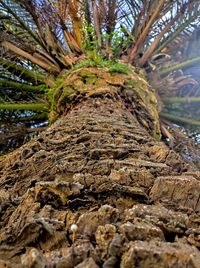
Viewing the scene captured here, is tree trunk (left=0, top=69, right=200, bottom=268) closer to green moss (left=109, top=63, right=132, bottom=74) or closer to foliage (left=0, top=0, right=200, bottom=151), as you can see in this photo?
green moss (left=109, top=63, right=132, bottom=74)

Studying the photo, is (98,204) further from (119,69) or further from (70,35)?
(70,35)

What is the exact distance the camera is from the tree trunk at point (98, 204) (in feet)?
3.42

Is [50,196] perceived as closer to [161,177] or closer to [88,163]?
[88,163]

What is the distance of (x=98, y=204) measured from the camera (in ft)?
4.57

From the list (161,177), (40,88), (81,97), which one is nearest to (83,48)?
(40,88)

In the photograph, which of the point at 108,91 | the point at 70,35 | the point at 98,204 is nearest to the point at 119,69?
the point at 108,91

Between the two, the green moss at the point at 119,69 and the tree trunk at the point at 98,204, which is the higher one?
the green moss at the point at 119,69

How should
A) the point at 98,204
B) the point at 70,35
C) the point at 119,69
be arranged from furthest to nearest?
the point at 70,35
the point at 119,69
the point at 98,204

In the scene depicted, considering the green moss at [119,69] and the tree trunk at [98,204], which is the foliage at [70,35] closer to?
the green moss at [119,69]

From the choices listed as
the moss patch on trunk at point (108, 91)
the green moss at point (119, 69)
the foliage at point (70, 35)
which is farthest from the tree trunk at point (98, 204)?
the foliage at point (70, 35)

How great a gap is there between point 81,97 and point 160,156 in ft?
5.08

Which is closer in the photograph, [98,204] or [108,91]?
[98,204]

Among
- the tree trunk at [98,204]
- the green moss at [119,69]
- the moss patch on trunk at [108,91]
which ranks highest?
the green moss at [119,69]

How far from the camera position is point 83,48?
4.88m
